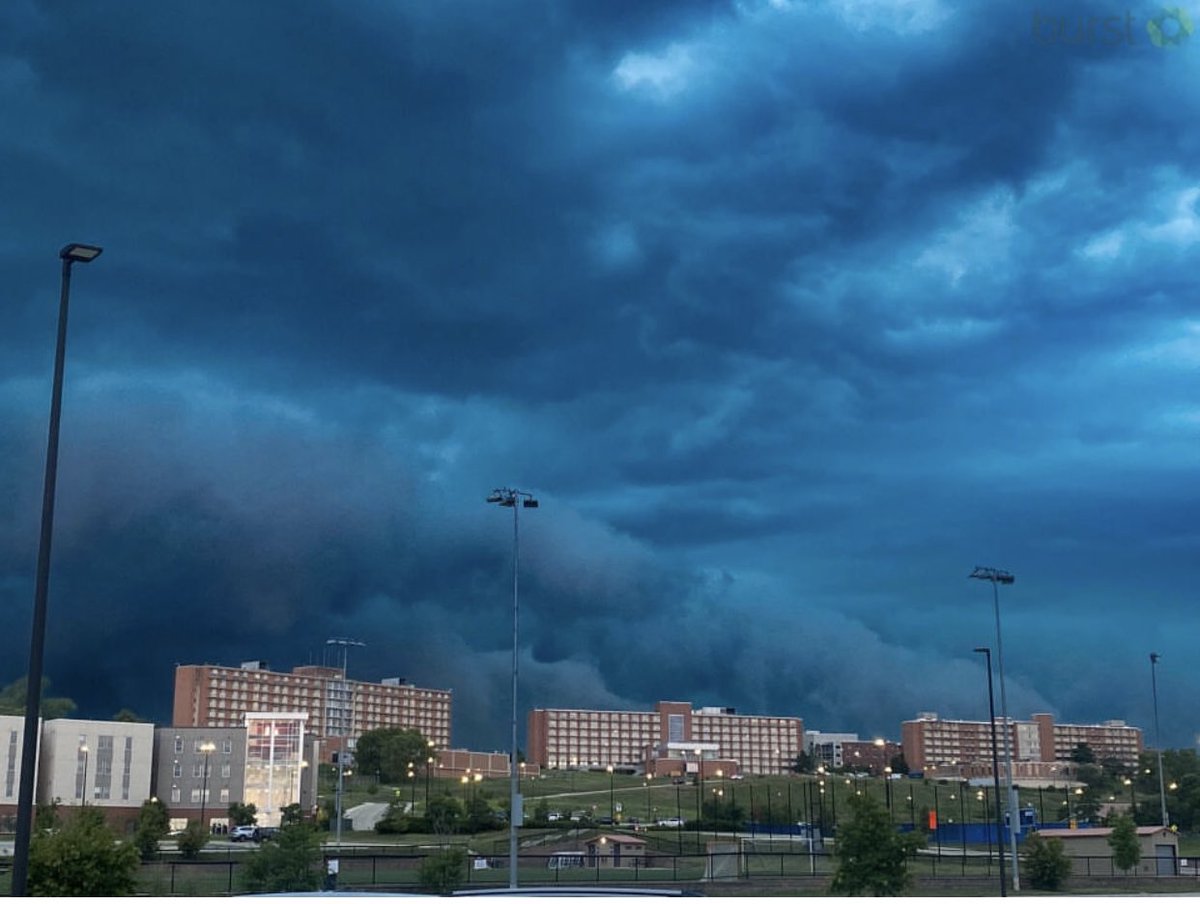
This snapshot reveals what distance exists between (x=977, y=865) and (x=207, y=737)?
100 meters

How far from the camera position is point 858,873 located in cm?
4584

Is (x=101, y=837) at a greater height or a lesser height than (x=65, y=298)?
lesser

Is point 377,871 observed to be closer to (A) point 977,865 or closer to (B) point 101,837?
(A) point 977,865

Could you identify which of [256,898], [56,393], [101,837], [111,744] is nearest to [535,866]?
[101,837]

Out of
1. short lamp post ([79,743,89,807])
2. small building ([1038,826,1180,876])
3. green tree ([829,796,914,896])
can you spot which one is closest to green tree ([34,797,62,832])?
green tree ([829,796,914,896])

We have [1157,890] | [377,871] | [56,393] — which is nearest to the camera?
[56,393]

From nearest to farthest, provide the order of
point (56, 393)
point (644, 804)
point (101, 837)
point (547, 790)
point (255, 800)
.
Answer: point (56, 393) < point (101, 837) < point (255, 800) < point (644, 804) < point (547, 790)

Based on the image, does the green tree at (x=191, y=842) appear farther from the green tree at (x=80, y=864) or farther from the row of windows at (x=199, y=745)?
the row of windows at (x=199, y=745)

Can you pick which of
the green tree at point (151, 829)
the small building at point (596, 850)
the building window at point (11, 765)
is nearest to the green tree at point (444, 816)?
the small building at point (596, 850)

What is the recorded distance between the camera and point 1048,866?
65.9 metres

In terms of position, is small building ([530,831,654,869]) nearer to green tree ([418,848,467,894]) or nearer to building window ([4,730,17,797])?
green tree ([418,848,467,894])

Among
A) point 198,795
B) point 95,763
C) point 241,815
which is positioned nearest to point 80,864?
point 241,815

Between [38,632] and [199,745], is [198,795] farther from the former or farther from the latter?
[38,632]

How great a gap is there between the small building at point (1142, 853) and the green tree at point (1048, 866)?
5.22 m
